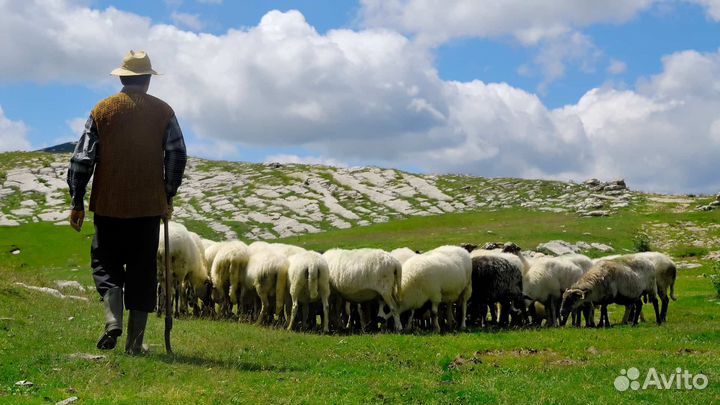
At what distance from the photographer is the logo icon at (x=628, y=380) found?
10.7 m

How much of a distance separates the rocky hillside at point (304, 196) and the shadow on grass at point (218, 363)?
6317 centimetres

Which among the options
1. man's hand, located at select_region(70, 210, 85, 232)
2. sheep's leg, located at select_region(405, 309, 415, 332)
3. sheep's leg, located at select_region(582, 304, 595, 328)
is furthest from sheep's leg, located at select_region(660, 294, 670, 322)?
man's hand, located at select_region(70, 210, 85, 232)

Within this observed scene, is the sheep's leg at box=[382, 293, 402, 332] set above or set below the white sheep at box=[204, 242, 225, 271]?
below

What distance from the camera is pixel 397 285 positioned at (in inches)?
812

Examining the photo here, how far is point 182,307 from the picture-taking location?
22.7 m

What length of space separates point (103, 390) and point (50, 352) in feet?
8.79

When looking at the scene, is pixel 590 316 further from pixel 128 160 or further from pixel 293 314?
pixel 128 160

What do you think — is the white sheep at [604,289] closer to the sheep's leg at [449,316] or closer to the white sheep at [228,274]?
the sheep's leg at [449,316]

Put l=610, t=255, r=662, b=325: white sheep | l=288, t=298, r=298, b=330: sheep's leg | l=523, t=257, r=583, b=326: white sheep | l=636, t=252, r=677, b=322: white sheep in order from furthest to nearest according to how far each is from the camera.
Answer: l=636, t=252, r=677, b=322: white sheep, l=523, t=257, r=583, b=326: white sheep, l=610, t=255, r=662, b=325: white sheep, l=288, t=298, r=298, b=330: sheep's leg

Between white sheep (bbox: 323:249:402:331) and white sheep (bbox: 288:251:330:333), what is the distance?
482 millimetres

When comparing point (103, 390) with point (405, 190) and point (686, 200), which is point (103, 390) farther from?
point (405, 190)

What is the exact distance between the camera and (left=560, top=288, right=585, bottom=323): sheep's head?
21.3 metres

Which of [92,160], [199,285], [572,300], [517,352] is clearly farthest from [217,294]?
[92,160]

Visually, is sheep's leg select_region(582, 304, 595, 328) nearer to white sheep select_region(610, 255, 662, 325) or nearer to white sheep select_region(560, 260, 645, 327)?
white sheep select_region(560, 260, 645, 327)
